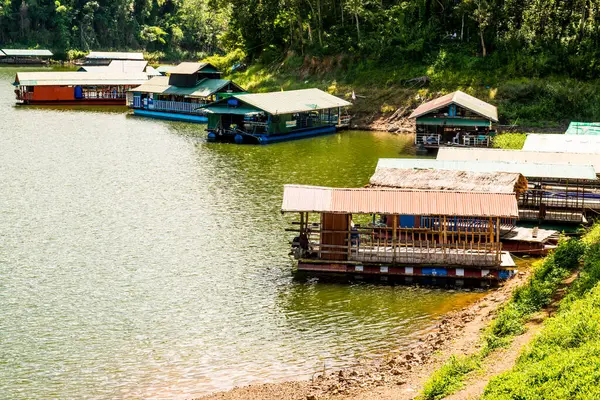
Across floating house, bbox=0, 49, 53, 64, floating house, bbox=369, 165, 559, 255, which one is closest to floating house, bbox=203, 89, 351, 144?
floating house, bbox=369, 165, 559, 255

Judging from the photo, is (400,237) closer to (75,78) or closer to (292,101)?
(292,101)

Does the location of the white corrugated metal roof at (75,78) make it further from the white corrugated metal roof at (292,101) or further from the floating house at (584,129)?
the floating house at (584,129)

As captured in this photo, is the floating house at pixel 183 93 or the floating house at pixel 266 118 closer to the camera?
the floating house at pixel 266 118

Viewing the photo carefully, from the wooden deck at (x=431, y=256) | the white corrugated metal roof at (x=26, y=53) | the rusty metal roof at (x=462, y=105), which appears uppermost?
the white corrugated metal roof at (x=26, y=53)

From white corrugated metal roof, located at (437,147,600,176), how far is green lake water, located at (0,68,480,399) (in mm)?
8095

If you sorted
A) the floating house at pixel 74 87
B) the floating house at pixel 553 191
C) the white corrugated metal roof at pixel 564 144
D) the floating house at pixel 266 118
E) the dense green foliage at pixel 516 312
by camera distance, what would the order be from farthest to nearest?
1. the floating house at pixel 74 87
2. the floating house at pixel 266 118
3. the white corrugated metal roof at pixel 564 144
4. the floating house at pixel 553 191
5. the dense green foliage at pixel 516 312

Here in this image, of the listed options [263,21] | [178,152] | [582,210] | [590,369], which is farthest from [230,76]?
[590,369]

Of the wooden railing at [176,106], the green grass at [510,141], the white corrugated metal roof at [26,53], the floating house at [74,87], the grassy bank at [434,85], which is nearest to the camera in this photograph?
the green grass at [510,141]

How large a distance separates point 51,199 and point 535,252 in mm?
27750

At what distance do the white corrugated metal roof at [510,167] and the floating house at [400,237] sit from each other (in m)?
8.99

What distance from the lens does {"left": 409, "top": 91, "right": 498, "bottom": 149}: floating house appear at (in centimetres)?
6731

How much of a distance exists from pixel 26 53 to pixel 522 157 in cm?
13607

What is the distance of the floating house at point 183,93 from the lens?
8750 cm

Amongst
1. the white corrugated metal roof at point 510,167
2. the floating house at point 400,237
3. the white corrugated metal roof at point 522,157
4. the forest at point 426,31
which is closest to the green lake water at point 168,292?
the floating house at point 400,237
